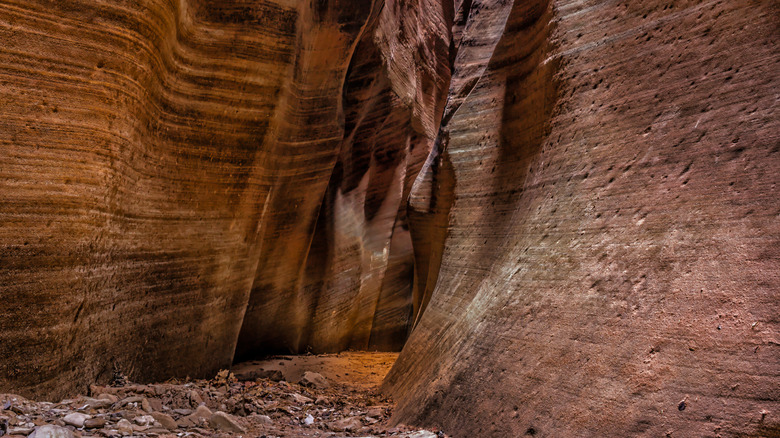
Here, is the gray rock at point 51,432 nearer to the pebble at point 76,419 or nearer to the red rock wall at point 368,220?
the pebble at point 76,419

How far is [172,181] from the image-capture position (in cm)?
518

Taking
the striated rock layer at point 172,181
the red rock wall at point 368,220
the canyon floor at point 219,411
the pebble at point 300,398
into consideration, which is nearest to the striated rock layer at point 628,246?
the canyon floor at point 219,411

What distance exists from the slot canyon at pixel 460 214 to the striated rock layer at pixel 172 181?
0.02 m

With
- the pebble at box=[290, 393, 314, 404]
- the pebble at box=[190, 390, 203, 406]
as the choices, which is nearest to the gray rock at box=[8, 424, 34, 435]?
the pebble at box=[190, 390, 203, 406]

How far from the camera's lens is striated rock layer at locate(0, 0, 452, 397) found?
345cm

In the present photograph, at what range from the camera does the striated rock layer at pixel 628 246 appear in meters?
2.28

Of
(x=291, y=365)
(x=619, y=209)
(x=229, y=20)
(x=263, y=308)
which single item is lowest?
(x=291, y=365)

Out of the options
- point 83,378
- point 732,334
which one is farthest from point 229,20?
point 732,334

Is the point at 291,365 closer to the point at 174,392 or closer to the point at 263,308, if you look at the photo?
the point at 263,308

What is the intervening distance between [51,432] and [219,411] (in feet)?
4.40

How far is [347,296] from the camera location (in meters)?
10.9

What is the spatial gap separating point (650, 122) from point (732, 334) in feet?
4.60

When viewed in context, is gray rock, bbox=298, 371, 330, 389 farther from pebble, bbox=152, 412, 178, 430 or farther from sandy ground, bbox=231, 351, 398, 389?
pebble, bbox=152, 412, 178, 430

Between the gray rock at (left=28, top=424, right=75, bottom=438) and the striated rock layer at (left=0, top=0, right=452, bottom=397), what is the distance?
1147 millimetres
